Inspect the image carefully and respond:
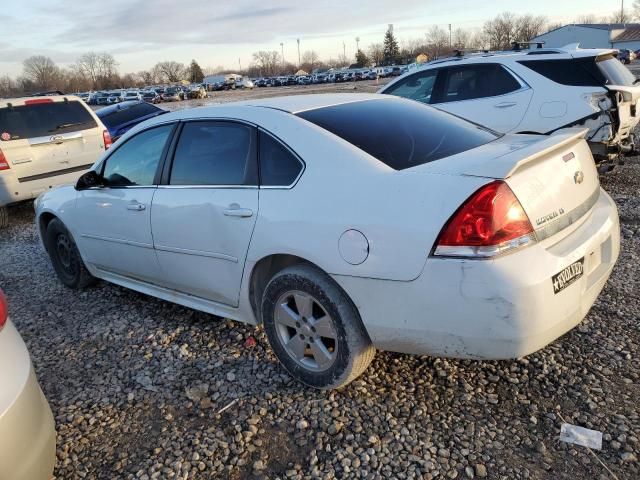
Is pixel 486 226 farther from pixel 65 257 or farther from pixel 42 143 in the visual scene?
pixel 42 143

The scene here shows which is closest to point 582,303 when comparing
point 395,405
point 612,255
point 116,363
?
point 612,255

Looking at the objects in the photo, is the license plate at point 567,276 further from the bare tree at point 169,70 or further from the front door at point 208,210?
the bare tree at point 169,70

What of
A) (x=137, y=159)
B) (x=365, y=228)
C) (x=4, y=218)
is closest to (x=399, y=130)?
(x=365, y=228)

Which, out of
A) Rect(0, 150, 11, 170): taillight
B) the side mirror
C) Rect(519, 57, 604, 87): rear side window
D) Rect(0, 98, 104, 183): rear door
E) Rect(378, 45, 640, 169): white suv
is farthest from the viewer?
Rect(0, 98, 104, 183): rear door

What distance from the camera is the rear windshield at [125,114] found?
1169cm

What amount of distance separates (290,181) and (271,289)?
61 cm

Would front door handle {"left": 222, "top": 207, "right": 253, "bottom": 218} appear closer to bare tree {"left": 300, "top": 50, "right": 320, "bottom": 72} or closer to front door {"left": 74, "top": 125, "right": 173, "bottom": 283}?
front door {"left": 74, "top": 125, "right": 173, "bottom": 283}

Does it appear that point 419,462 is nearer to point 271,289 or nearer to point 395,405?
point 395,405

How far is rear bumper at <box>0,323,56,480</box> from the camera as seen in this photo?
1.96 m

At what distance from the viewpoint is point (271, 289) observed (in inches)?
118

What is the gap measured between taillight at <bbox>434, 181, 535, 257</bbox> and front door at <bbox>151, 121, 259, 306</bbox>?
1151 millimetres

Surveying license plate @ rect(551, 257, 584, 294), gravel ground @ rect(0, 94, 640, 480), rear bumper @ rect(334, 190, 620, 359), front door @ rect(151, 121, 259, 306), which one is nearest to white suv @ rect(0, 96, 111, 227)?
gravel ground @ rect(0, 94, 640, 480)

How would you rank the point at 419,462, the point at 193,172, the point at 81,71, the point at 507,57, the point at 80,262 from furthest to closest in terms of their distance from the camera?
the point at 81,71 → the point at 507,57 → the point at 80,262 → the point at 193,172 → the point at 419,462

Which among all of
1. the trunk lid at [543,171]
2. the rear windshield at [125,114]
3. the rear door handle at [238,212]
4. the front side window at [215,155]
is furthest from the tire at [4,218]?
the trunk lid at [543,171]
